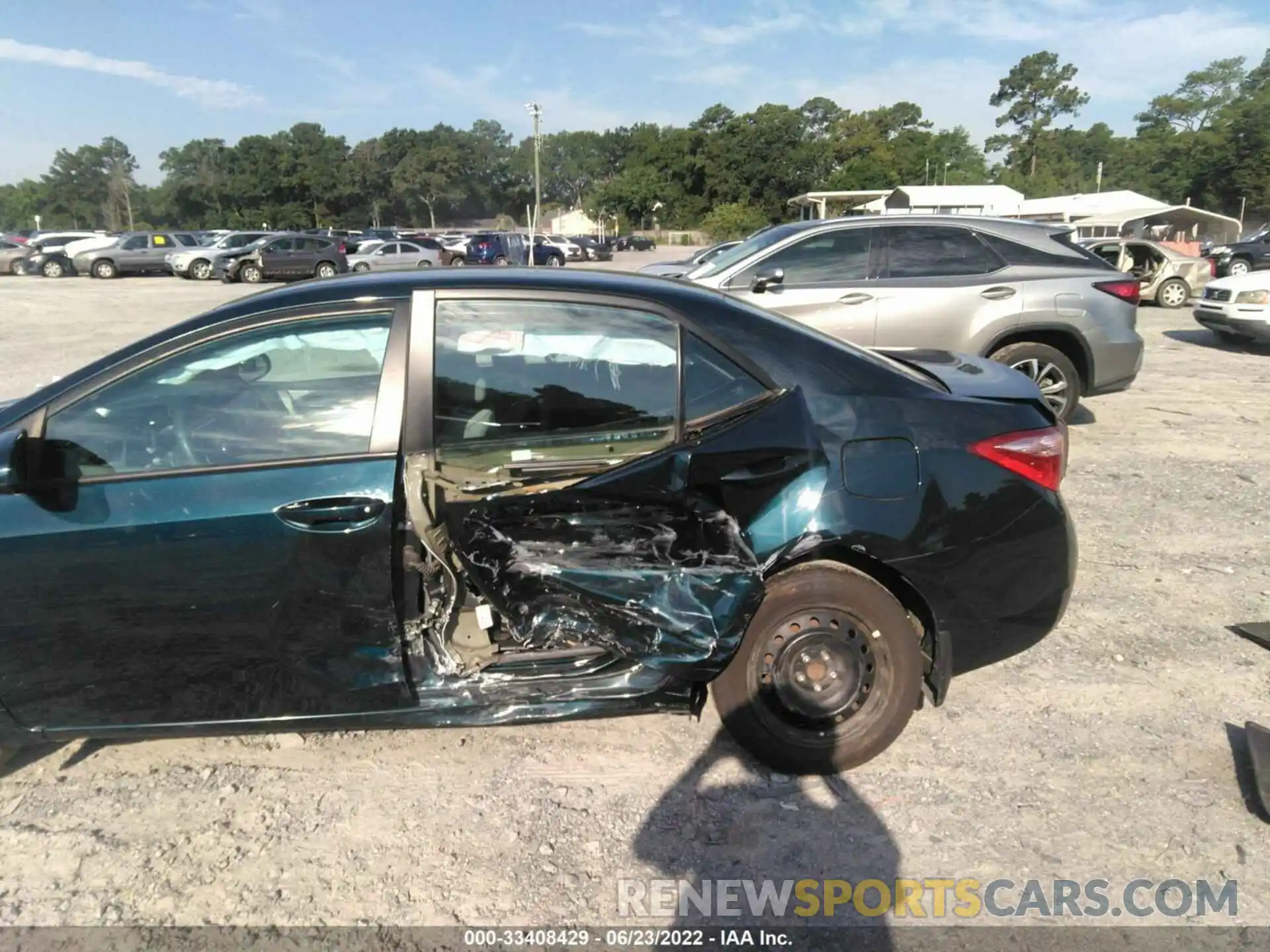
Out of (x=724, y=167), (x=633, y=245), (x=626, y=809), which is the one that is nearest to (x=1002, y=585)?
(x=626, y=809)

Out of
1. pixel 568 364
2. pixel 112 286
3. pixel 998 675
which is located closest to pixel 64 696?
pixel 568 364

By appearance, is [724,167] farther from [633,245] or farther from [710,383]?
[710,383]

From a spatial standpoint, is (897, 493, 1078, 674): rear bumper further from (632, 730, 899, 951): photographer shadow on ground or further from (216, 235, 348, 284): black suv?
(216, 235, 348, 284): black suv

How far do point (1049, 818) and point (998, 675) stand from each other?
916mm

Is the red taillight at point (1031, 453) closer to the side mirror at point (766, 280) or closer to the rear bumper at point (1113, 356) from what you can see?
the side mirror at point (766, 280)

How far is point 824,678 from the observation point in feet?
9.56

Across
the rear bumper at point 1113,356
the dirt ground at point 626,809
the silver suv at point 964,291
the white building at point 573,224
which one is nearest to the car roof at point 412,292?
the dirt ground at point 626,809

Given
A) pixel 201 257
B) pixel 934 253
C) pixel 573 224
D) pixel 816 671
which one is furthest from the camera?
pixel 573 224

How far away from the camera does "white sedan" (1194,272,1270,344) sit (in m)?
11.7

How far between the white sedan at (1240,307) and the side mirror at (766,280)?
8.61m

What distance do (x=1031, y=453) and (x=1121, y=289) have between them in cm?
487

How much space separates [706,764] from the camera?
3.05 m

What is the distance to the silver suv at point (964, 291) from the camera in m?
6.79

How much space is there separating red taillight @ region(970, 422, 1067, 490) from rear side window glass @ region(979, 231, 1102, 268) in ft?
14.7
